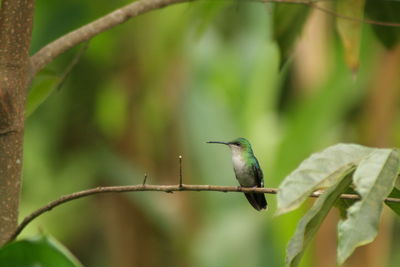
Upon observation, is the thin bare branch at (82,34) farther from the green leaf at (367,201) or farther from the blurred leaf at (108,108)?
the blurred leaf at (108,108)

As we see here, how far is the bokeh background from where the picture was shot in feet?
10.8

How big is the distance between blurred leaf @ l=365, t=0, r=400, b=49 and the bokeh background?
118 centimetres

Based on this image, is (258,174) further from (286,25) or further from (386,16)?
(386,16)

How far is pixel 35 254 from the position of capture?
3.97ft

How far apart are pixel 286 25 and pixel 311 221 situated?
33.3 inches

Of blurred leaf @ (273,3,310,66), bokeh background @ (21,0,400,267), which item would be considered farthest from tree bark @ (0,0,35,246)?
bokeh background @ (21,0,400,267)

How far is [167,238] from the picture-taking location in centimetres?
459

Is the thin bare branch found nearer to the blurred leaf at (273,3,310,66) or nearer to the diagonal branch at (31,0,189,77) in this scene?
the diagonal branch at (31,0,189,77)

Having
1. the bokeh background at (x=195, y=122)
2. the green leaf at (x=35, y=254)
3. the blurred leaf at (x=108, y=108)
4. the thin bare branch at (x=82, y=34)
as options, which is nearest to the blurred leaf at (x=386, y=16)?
the thin bare branch at (x=82, y=34)

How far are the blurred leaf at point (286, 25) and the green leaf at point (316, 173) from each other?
2.50 ft

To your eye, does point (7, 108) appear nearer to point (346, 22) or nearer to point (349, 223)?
point (349, 223)

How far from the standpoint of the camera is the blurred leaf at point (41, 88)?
1.52 m

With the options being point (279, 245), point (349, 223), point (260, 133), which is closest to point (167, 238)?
point (260, 133)

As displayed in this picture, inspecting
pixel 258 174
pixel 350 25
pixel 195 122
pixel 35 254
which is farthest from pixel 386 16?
pixel 195 122
